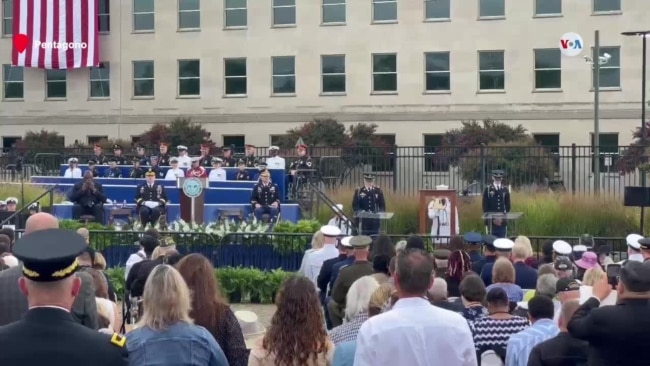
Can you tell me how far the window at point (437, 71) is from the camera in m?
46.9

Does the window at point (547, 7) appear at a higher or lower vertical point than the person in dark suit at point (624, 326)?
higher

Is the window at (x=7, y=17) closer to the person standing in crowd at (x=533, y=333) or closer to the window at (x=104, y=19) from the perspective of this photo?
the window at (x=104, y=19)

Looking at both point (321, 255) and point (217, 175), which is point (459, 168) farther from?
point (321, 255)

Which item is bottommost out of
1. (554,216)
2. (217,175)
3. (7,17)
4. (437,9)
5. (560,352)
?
(554,216)

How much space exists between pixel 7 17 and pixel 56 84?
4.15 metres

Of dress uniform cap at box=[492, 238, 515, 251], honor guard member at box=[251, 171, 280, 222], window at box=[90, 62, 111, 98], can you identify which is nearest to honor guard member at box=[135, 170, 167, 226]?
honor guard member at box=[251, 171, 280, 222]

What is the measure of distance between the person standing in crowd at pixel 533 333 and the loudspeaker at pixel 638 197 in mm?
13885

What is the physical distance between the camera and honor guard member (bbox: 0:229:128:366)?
4.04 m

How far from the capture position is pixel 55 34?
49.0 metres

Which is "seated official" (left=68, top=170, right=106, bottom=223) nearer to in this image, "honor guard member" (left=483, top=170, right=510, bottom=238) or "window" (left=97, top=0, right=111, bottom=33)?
"honor guard member" (left=483, top=170, right=510, bottom=238)

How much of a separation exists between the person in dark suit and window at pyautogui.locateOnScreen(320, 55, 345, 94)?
42.1 meters

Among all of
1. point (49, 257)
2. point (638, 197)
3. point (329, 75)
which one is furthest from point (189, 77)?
point (49, 257)

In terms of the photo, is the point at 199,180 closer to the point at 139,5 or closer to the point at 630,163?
the point at 630,163

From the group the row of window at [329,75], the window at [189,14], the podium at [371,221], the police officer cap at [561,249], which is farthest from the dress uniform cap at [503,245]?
the window at [189,14]
